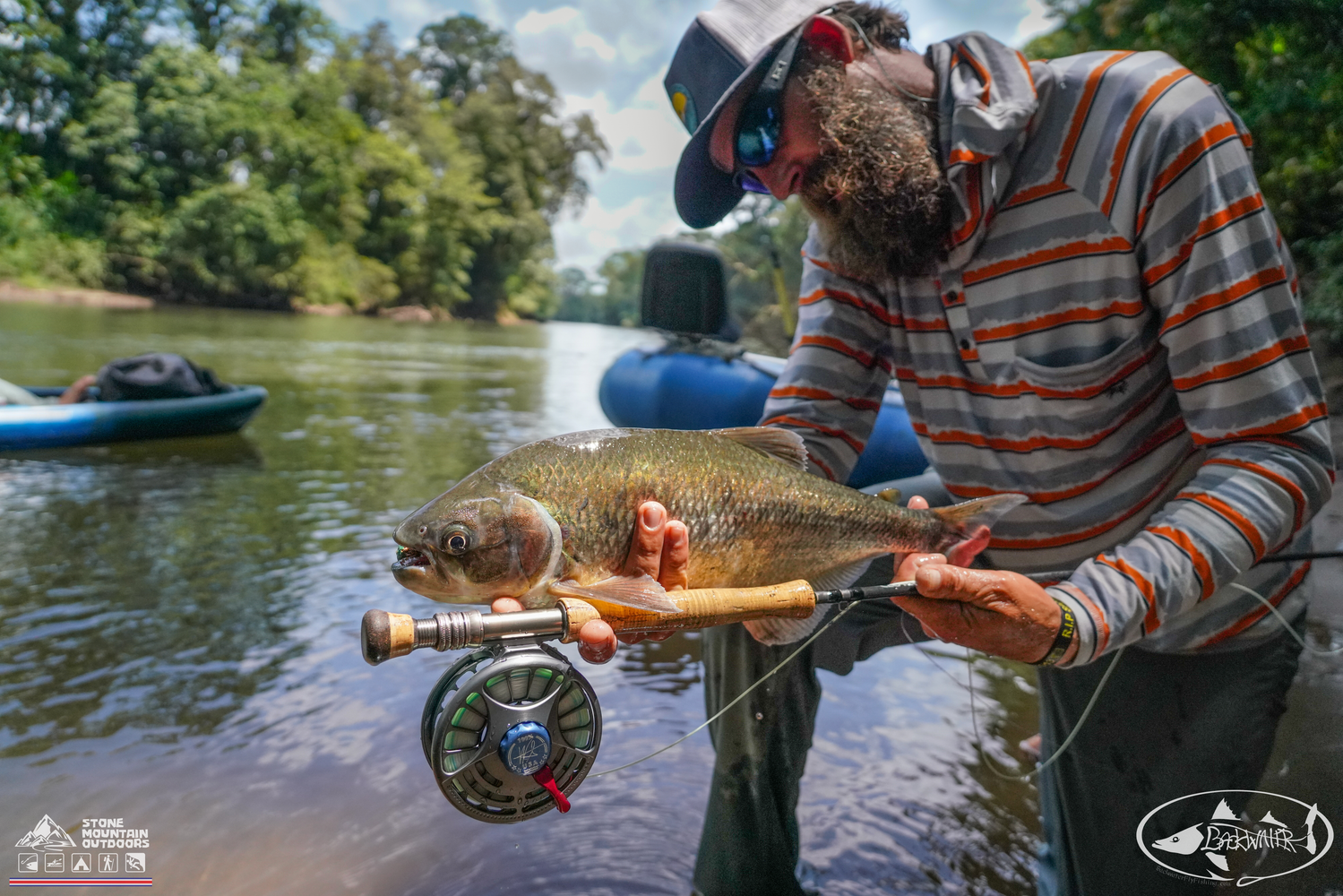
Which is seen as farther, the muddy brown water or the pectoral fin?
the muddy brown water

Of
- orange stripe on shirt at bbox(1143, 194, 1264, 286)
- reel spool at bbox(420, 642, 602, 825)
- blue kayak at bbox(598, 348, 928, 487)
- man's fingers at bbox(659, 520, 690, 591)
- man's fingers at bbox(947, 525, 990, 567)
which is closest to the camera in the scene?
reel spool at bbox(420, 642, 602, 825)

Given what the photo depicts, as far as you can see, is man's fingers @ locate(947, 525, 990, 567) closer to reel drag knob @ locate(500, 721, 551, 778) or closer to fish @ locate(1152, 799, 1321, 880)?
fish @ locate(1152, 799, 1321, 880)

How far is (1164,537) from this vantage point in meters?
1.91

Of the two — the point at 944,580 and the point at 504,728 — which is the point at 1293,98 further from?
the point at 504,728

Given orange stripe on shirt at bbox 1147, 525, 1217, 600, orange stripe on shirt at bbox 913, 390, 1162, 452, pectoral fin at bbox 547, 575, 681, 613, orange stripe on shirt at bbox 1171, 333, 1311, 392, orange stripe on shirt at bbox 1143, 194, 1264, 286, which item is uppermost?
orange stripe on shirt at bbox 1143, 194, 1264, 286

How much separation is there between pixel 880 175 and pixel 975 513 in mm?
1009

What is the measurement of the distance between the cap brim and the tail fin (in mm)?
1277

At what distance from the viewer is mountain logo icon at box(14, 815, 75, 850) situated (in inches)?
114

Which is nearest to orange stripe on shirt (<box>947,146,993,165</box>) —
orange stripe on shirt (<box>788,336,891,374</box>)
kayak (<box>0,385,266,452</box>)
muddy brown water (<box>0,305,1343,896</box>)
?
orange stripe on shirt (<box>788,336,891,374</box>)

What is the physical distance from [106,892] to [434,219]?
178ft

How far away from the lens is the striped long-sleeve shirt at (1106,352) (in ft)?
6.23

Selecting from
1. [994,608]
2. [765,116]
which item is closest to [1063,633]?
[994,608]

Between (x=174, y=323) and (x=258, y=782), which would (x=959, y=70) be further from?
(x=174, y=323)

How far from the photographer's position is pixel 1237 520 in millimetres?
1872
